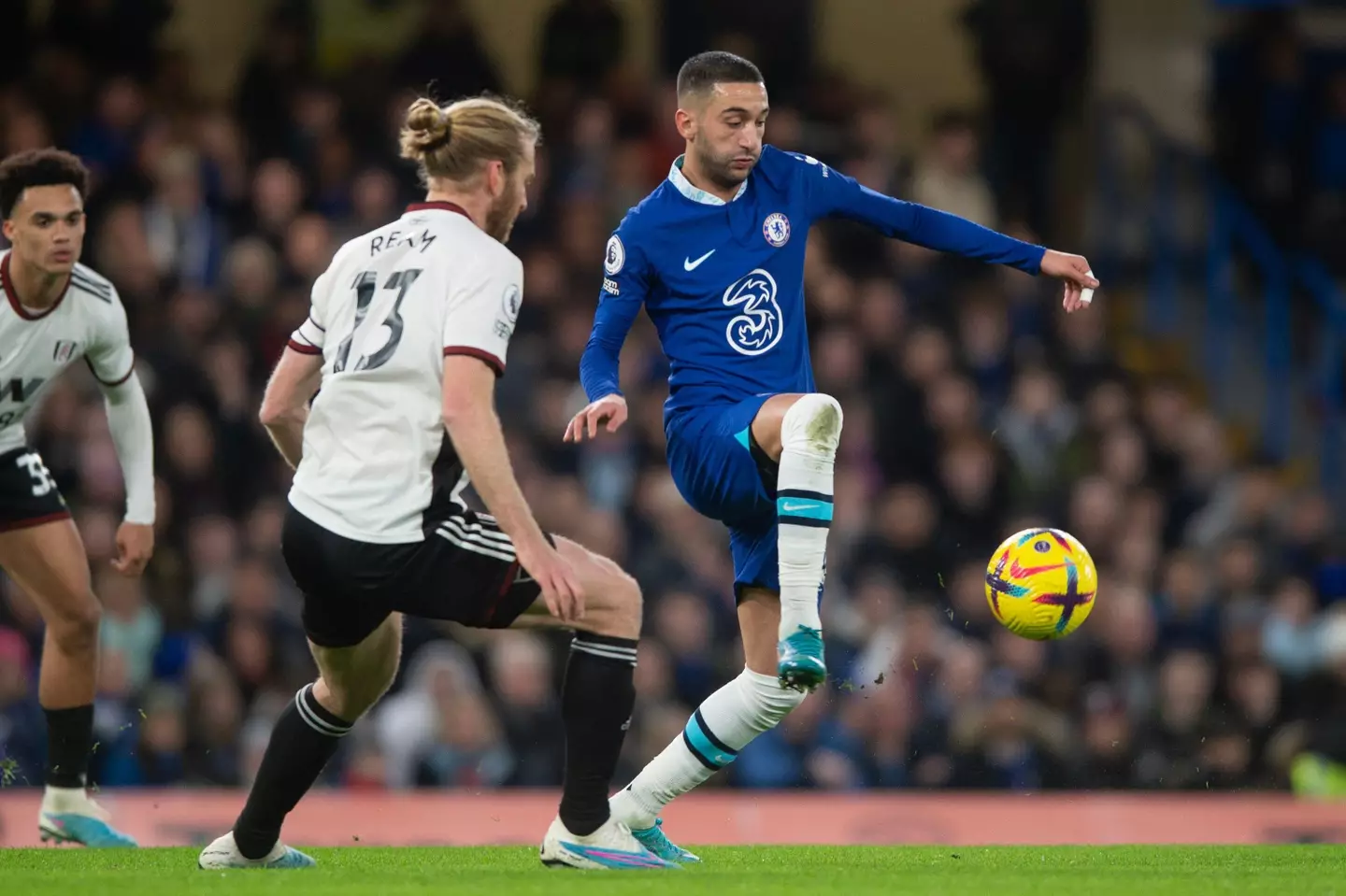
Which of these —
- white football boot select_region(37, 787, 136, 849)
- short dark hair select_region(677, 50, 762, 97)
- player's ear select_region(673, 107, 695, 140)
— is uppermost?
short dark hair select_region(677, 50, 762, 97)

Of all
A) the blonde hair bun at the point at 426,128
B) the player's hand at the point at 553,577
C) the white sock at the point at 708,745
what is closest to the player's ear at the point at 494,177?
the blonde hair bun at the point at 426,128

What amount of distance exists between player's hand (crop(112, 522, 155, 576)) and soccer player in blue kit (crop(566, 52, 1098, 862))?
6.23 feet

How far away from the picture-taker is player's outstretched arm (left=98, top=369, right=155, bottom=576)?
711 cm

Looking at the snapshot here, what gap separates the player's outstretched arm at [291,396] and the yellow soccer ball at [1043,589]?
89.9 inches

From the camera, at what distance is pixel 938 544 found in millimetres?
11008

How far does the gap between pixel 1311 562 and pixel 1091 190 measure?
3586mm

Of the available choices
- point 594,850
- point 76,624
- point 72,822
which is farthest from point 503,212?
point 72,822

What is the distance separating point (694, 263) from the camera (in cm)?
622

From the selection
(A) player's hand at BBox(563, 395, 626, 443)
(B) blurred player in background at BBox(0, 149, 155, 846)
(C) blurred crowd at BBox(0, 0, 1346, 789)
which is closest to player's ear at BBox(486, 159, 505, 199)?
(A) player's hand at BBox(563, 395, 626, 443)

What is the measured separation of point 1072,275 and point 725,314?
1120mm

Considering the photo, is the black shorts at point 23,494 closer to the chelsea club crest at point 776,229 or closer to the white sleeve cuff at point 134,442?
the white sleeve cuff at point 134,442

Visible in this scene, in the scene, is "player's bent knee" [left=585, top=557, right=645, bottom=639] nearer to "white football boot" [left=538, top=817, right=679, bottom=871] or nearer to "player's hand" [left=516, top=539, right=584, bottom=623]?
"player's hand" [left=516, top=539, right=584, bottom=623]

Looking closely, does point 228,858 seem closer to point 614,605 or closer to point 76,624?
point 614,605

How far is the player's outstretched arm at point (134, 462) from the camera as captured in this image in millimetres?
7113
